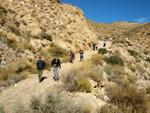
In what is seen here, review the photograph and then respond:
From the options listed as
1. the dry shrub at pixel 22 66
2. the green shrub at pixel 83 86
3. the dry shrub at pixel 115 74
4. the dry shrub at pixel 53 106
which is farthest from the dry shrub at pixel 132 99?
the dry shrub at pixel 22 66

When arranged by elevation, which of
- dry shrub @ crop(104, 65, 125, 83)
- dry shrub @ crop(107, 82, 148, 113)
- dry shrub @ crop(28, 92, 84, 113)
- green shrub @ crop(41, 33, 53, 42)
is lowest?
dry shrub @ crop(104, 65, 125, 83)

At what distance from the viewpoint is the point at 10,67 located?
21.9ft

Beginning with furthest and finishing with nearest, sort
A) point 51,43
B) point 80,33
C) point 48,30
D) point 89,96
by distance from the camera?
point 80,33, point 48,30, point 51,43, point 89,96

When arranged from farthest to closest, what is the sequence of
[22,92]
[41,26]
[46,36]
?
[41,26], [46,36], [22,92]

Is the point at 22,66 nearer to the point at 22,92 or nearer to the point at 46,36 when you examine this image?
the point at 22,92

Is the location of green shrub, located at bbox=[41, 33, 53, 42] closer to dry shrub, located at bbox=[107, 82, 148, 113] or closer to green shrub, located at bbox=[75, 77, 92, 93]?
green shrub, located at bbox=[75, 77, 92, 93]

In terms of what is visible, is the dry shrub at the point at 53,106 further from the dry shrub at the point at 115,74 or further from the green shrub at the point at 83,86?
the dry shrub at the point at 115,74

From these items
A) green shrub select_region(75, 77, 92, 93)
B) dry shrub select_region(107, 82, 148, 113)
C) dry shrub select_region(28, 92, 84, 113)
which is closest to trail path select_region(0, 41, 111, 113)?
dry shrub select_region(28, 92, 84, 113)

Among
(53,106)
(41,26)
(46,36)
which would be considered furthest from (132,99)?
(41,26)

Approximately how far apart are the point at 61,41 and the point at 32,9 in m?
6.92

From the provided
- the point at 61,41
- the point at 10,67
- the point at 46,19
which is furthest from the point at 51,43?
the point at 10,67

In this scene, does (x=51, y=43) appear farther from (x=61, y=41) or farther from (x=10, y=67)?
(x=10, y=67)

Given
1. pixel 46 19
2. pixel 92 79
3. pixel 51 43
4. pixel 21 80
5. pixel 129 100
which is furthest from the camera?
pixel 46 19

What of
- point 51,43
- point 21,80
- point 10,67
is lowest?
point 21,80
